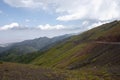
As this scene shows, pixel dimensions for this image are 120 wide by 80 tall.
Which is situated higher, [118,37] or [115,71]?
[118,37]

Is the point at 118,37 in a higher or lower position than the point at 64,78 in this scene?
higher

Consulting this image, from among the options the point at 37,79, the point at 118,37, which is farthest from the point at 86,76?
the point at 118,37

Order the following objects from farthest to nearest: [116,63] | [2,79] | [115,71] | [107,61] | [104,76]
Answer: [107,61] < [116,63] < [115,71] < [104,76] < [2,79]

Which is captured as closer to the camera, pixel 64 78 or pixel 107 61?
pixel 64 78

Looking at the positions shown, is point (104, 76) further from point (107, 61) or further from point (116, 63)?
point (107, 61)

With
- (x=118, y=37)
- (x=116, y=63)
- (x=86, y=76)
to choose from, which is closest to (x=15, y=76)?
(x=86, y=76)

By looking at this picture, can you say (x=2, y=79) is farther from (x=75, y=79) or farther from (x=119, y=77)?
(x=119, y=77)

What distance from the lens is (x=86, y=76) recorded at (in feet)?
227

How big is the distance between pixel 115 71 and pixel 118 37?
71.4 metres

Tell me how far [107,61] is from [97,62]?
233 inches

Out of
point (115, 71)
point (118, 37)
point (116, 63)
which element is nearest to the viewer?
point (115, 71)

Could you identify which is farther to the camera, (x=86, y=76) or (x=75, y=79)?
(x=86, y=76)

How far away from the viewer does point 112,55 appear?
315 feet

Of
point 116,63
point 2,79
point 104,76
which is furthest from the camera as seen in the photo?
point 116,63
